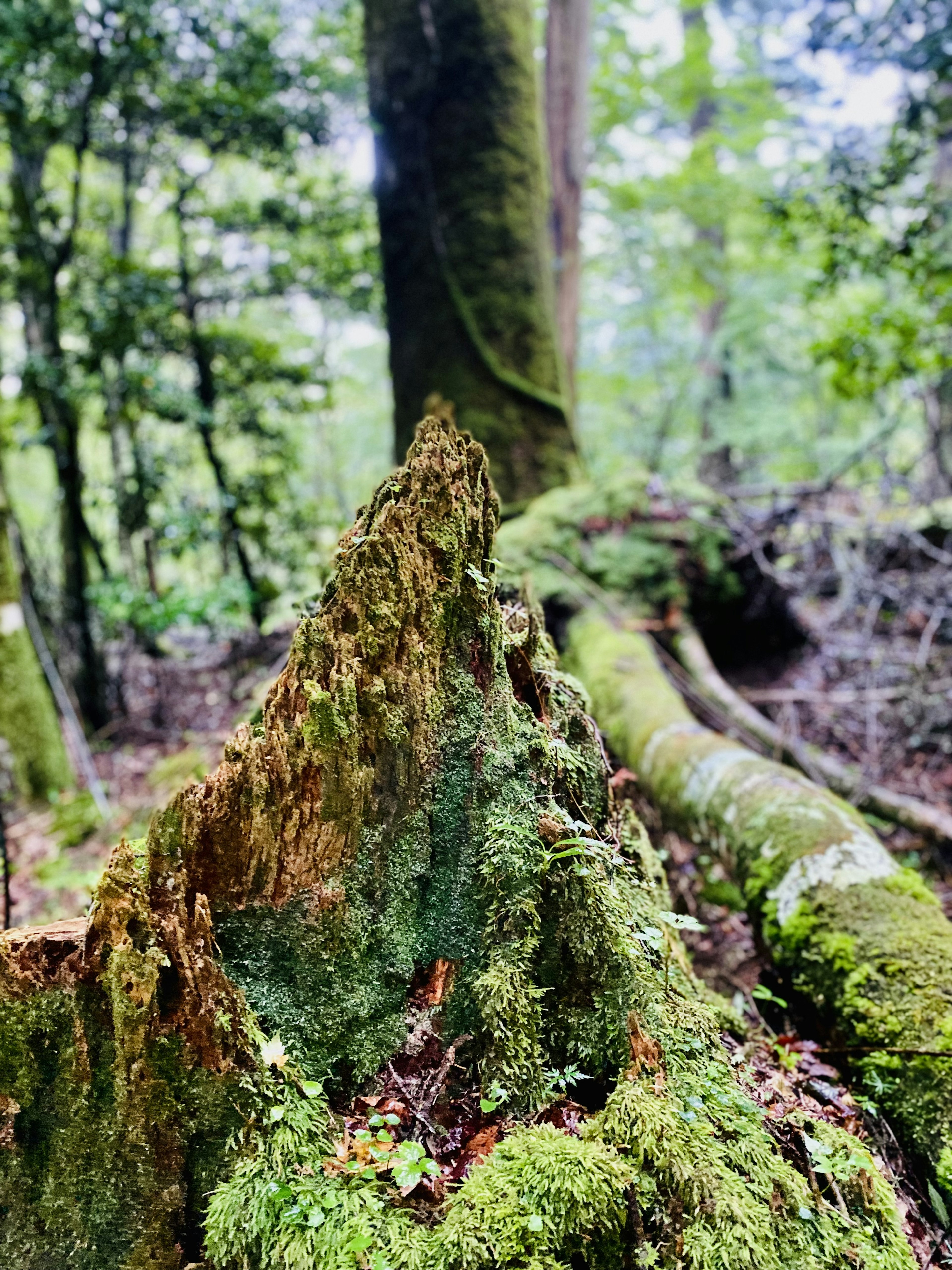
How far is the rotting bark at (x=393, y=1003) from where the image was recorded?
123 cm

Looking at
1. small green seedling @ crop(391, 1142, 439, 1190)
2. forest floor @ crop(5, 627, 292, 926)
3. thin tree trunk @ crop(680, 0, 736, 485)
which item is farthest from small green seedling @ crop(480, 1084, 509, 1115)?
thin tree trunk @ crop(680, 0, 736, 485)

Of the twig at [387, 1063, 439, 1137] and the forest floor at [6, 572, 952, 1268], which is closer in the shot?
the twig at [387, 1063, 439, 1137]

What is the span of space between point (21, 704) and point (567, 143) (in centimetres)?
821

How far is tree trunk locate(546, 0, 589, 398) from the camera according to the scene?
8.20m

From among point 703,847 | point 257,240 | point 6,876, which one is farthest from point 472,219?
point 6,876

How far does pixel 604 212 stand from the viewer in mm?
11867

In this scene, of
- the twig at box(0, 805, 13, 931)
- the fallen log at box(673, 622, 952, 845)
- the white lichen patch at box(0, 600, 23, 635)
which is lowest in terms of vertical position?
the fallen log at box(673, 622, 952, 845)

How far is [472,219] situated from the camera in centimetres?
613

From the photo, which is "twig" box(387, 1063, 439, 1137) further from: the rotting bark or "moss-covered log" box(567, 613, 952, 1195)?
"moss-covered log" box(567, 613, 952, 1195)

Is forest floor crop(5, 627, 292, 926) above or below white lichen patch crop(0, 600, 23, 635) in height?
below

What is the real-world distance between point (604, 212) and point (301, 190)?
6400 millimetres

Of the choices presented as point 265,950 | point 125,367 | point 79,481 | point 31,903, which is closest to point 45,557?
point 79,481

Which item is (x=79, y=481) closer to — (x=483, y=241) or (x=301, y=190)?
(x=301, y=190)

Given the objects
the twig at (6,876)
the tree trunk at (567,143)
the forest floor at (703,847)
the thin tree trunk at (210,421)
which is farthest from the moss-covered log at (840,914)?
the tree trunk at (567,143)
